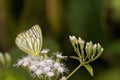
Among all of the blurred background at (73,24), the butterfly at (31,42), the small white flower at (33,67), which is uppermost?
the butterfly at (31,42)

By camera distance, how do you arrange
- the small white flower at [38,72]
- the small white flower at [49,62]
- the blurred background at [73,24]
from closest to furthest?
the small white flower at [38,72], the small white flower at [49,62], the blurred background at [73,24]

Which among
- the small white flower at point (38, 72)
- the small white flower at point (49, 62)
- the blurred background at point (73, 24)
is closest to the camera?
the small white flower at point (38, 72)

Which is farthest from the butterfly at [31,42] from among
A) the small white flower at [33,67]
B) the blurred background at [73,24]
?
the blurred background at [73,24]

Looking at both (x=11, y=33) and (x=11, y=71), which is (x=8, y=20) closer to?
(x=11, y=33)

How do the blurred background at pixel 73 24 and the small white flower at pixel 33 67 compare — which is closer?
the small white flower at pixel 33 67

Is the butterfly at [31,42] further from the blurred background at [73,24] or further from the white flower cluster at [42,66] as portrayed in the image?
the blurred background at [73,24]

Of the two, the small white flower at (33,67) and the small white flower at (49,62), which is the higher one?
the small white flower at (33,67)

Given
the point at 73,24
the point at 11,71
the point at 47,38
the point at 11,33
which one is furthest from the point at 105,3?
the point at 11,71
